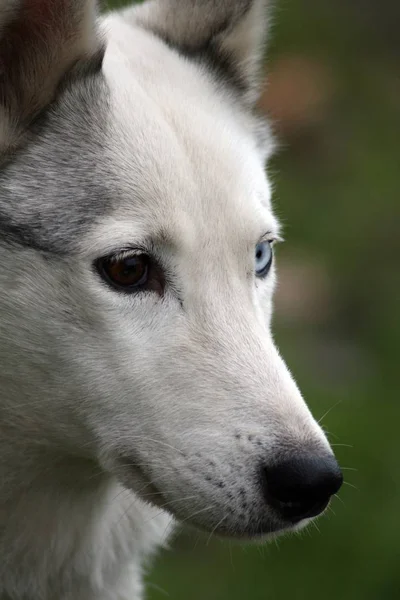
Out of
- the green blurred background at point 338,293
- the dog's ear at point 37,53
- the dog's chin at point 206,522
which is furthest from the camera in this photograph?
the green blurred background at point 338,293

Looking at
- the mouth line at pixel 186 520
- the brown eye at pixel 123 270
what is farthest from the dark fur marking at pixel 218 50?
the mouth line at pixel 186 520

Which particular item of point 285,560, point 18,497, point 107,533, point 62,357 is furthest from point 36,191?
point 285,560

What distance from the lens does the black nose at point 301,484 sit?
2.95 metres

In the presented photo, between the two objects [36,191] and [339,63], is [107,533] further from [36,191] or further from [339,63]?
[339,63]

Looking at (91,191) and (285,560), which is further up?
(91,191)

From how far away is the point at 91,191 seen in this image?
3174 mm

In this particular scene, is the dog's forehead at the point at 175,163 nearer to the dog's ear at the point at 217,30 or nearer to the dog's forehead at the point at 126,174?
the dog's forehead at the point at 126,174

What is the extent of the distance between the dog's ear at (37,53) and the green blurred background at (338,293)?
115 cm

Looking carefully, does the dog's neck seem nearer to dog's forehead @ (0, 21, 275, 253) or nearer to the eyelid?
dog's forehead @ (0, 21, 275, 253)

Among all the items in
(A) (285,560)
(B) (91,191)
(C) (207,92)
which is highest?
(C) (207,92)

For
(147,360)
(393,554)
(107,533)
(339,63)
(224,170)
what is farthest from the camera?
(339,63)

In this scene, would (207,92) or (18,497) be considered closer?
(18,497)

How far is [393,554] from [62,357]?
311 cm

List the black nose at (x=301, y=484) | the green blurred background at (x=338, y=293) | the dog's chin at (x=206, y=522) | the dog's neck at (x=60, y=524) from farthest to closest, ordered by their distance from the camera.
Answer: the green blurred background at (x=338, y=293)
the dog's neck at (x=60, y=524)
the dog's chin at (x=206, y=522)
the black nose at (x=301, y=484)
